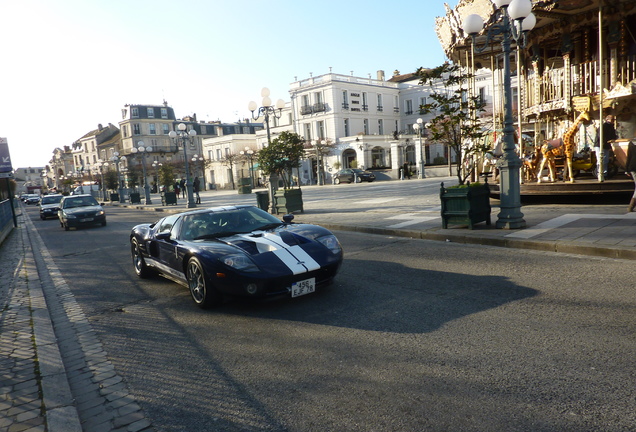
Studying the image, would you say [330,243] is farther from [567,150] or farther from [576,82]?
[576,82]

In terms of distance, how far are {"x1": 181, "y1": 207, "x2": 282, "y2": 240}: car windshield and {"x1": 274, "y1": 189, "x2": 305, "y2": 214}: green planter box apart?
995 cm

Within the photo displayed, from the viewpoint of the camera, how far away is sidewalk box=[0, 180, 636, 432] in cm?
327

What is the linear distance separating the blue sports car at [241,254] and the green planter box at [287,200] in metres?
9.80

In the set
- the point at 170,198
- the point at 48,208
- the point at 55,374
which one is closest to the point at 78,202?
the point at 48,208

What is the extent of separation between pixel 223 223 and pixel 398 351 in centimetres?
352

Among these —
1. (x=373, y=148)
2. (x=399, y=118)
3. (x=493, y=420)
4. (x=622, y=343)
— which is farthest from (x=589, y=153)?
(x=399, y=118)

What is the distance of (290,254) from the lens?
5465mm

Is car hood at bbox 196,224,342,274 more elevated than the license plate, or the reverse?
car hood at bbox 196,224,342,274

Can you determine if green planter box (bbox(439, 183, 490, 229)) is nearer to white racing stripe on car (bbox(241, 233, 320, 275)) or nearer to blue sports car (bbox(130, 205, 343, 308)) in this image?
blue sports car (bbox(130, 205, 343, 308))

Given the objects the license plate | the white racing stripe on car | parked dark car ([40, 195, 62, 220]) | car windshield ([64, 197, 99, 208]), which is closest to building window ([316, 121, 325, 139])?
parked dark car ([40, 195, 62, 220])

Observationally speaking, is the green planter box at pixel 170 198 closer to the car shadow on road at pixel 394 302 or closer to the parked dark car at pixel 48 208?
the parked dark car at pixel 48 208

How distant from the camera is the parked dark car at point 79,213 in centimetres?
1803

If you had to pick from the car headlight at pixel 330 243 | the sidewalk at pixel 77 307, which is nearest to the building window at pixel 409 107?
the sidewalk at pixel 77 307

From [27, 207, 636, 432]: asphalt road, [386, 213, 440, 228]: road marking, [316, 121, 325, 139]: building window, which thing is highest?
[316, 121, 325, 139]: building window
